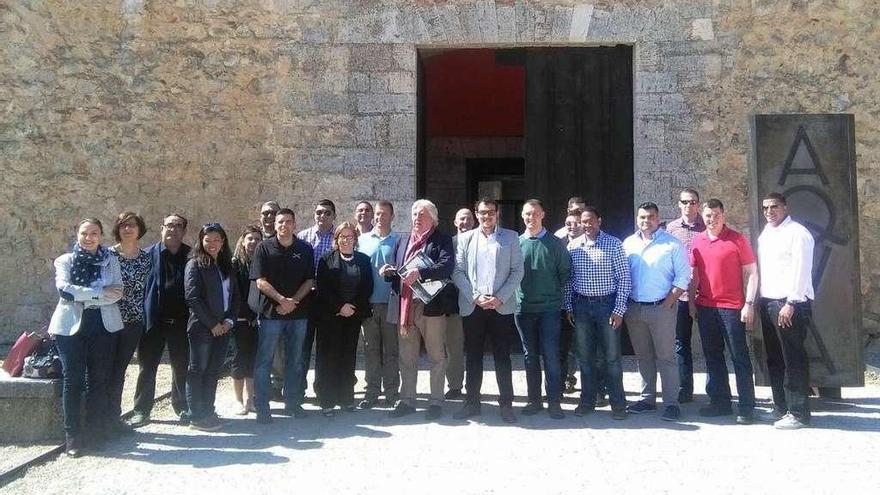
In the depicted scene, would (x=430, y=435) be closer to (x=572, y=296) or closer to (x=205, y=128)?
(x=572, y=296)

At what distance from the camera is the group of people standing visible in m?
4.73

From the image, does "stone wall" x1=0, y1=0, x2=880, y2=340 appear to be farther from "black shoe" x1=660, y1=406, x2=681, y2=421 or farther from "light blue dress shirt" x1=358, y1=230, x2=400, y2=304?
"black shoe" x1=660, y1=406, x2=681, y2=421

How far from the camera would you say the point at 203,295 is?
183 inches

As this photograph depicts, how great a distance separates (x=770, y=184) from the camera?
531cm

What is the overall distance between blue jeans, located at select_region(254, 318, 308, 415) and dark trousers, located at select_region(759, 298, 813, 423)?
3.24 meters

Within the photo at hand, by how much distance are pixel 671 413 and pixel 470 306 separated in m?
1.56

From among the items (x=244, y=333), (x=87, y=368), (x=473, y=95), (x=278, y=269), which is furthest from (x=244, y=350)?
(x=473, y=95)

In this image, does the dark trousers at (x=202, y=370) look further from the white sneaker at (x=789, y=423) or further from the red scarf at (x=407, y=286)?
the white sneaker at (x=789, y=423)

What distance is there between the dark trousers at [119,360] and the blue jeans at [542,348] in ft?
8.44

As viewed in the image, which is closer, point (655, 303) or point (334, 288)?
point (655, 303)

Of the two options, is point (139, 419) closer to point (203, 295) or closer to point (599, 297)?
point (203, 295)

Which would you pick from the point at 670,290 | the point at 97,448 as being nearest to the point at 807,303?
the point at 670,290

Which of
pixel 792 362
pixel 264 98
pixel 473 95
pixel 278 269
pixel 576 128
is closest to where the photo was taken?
pixel 792 362

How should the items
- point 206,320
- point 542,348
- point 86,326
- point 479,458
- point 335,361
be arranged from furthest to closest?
point 335,361
point 542,348
point 206,320
point 86,326
point 479,458
